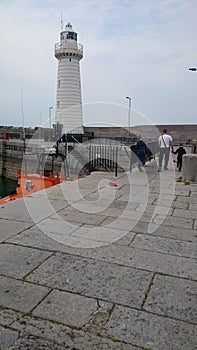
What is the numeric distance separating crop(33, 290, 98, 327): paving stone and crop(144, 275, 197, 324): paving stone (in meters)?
0.50

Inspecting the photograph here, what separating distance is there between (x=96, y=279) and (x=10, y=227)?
6.41ft

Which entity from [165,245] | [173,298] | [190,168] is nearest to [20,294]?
[173,298]

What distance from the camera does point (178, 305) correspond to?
8.26 feet

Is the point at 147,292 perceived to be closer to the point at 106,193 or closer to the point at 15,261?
the point at 15,261

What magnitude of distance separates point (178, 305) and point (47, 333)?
3.67ft

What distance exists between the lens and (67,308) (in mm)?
2438

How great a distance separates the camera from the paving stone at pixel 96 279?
2.66 metres

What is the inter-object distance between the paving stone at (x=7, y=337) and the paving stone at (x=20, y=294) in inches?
10.0

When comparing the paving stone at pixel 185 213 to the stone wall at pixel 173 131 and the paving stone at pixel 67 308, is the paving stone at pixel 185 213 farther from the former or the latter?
the stone wall at pixel 173 131

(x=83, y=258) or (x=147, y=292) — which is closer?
(x=147, y=292)

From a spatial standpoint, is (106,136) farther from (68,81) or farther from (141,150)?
(141,150)

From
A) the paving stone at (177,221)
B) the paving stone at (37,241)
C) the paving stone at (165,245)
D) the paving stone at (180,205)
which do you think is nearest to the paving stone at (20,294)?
the paving stone at (37,241)

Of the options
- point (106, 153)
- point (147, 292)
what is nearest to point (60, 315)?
point (147, 292)

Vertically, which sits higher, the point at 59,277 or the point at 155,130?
the point at 155,130
